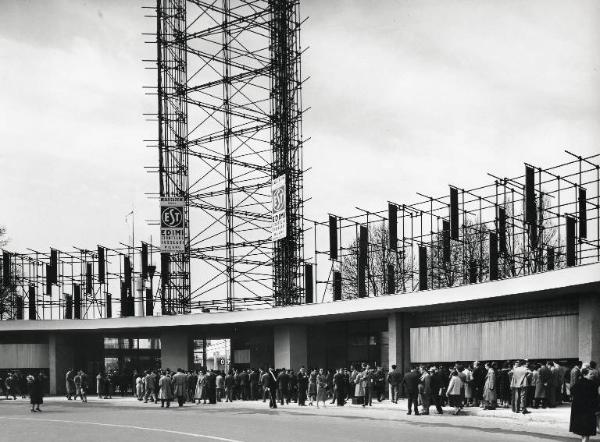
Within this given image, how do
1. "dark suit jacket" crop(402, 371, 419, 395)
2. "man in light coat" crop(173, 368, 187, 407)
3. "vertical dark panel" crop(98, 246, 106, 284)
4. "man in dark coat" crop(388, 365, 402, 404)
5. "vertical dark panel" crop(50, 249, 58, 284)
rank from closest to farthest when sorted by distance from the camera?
1. "dark suit jacket" crop(402, 371, 419, 395)
2. "man in dark coat" crop(388, 365, 402, 404)
3. "man in light coat" crop(173, 368, 187, 407)
4. "vertical dark panel" crop(98, 246, 106, 284)
5. "vertical dark panel" crop(50, 249, 58, 284)

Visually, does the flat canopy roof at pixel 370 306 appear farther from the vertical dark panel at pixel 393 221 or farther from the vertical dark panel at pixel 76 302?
the vertical dark panel at pixel 76 302

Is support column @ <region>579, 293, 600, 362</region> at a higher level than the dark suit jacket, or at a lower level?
higher

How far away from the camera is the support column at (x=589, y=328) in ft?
93.0

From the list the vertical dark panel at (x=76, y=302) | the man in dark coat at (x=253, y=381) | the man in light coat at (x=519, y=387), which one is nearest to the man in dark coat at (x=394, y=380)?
the man in light coat at (x=519, y=387)

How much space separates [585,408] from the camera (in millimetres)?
16078

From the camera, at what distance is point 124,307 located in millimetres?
49594

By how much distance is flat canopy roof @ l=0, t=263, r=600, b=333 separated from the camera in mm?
27734

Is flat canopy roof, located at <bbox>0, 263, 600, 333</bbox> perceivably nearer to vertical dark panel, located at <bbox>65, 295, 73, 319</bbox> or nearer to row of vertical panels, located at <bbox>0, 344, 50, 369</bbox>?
Result: row of vertical panels, located at <bbox>0, 344, 50, 369</bbox>

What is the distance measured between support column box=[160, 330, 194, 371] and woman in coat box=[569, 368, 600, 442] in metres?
32.3

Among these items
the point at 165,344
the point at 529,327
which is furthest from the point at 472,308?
the point at 165,344

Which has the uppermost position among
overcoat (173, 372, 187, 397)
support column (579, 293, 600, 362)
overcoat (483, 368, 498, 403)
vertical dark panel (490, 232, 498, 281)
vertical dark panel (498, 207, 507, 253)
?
vertical dark panel (498, 207, 507, 253)

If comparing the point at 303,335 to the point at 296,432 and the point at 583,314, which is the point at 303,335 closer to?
the point at 583,314

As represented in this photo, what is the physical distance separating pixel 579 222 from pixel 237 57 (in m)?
22.0

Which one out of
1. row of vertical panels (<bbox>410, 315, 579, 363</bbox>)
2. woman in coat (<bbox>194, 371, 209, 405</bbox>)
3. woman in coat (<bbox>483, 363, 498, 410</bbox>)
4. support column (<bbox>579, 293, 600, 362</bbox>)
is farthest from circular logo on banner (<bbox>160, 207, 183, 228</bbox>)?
support column (<bbox>579, 293, 600, 362</bbox>)
